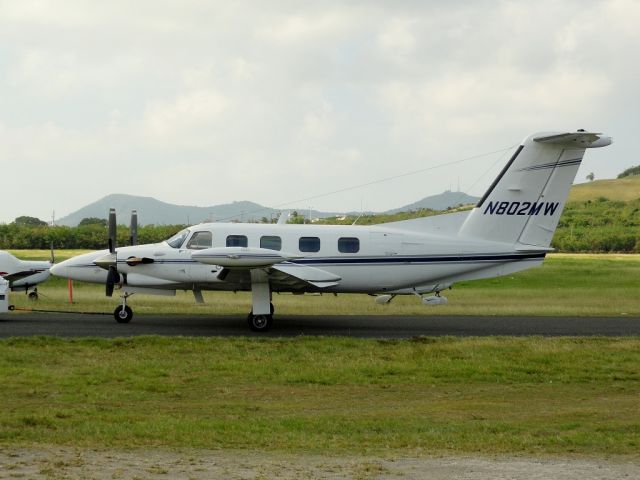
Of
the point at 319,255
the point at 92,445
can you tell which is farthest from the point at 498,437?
the point at 319,255

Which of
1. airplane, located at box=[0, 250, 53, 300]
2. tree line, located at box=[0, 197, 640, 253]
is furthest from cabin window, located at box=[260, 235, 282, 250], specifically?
tree line, located at box=[0, 197, 640, 253]

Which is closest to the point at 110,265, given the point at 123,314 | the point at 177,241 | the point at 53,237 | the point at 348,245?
the point at 123,314

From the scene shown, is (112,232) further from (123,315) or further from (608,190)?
(608,190)

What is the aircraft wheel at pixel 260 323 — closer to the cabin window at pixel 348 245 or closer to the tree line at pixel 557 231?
the cabin window at pixel 348 245

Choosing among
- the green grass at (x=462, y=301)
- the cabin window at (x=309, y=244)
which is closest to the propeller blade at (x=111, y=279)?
the green grass at (x=462, y=301)

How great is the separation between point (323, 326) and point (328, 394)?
9.69m

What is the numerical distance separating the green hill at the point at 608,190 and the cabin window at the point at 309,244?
358 ft

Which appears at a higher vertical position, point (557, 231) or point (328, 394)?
point (557, 231)

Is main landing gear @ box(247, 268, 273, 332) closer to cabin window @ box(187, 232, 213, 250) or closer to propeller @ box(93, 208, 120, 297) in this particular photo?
cabin window @ box(187, 232, 213, 250)

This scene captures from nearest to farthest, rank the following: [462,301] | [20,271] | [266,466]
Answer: [266,466]
[20,271]
[462,301]

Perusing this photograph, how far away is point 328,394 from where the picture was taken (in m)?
15.1

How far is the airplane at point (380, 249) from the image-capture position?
23547 mm

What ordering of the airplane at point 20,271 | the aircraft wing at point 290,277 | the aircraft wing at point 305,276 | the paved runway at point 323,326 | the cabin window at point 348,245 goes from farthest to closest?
the airplane at point 20,271 < the cabin window at point 348,245 < the aircraft wing at point 305,276 < the aircraft wing at point 290,277 < the paved runway at point 323,326

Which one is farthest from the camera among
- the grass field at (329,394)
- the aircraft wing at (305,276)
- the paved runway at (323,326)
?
the aircraft wing at (305,276)
